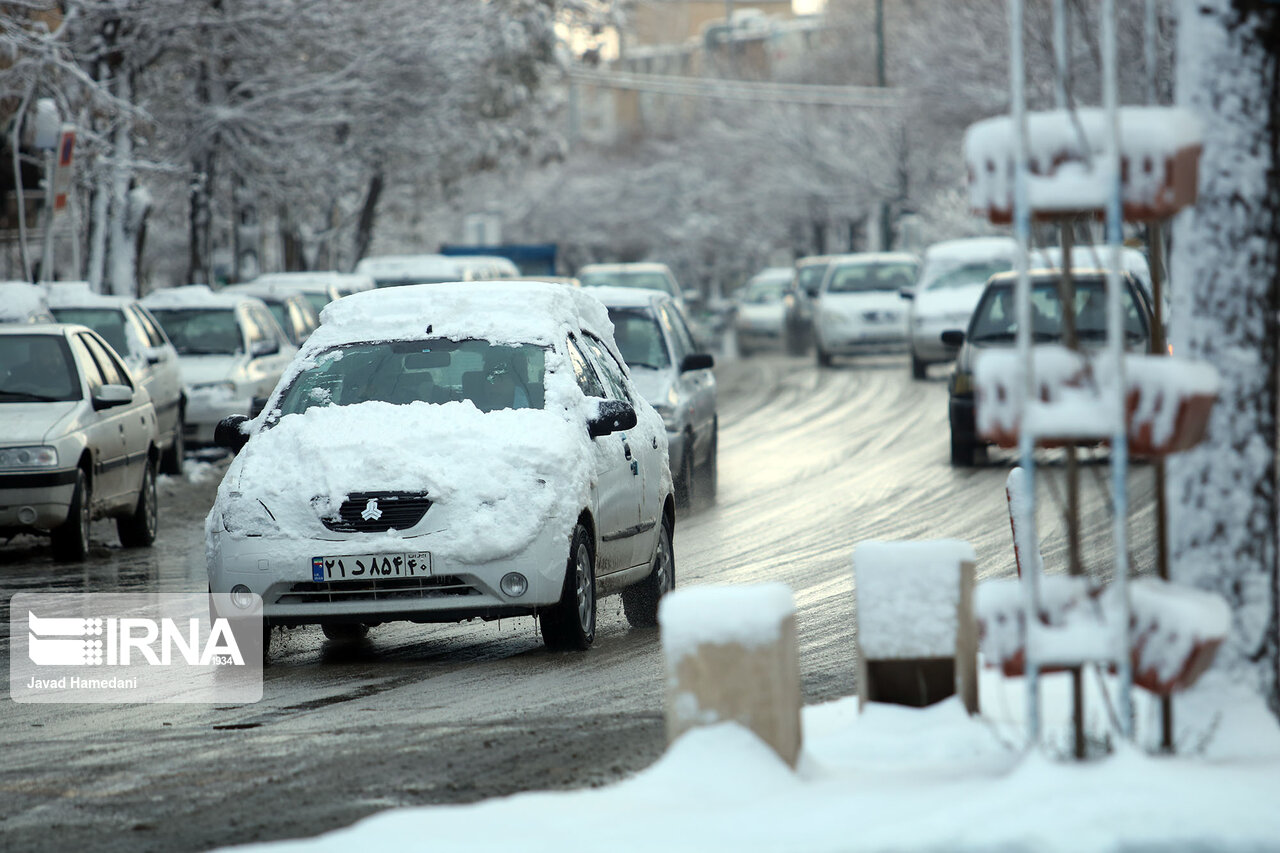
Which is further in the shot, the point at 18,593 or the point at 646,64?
the point at 646,64

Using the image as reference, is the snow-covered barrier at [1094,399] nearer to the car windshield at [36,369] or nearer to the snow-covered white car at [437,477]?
the snow-covered white car at [437,477]

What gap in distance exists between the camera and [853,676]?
8117mm

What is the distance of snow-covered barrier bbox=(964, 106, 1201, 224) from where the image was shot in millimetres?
4953

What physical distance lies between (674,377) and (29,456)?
5.01 m

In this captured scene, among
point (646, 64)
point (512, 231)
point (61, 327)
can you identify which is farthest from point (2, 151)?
point (646, 64)

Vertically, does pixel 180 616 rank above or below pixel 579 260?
above

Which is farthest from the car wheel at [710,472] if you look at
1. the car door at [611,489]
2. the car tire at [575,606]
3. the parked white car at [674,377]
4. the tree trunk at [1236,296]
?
the tree trunk at [1236,296]

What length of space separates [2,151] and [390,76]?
823 centimetres

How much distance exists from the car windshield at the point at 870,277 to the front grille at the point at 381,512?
2564cm

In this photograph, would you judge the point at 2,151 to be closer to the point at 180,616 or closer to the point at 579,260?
the point at 180,616

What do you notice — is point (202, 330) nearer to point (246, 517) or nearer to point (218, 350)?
A: point (218, 350)

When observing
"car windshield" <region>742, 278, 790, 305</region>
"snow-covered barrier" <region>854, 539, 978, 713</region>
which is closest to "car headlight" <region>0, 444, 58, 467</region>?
"snow-covered barrier" <region>854, 539, 978, 713</region>

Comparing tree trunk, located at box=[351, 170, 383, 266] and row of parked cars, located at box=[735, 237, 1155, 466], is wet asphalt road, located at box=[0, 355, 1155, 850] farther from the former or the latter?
tree trunk, located at box=[351, 170, 383, 266]

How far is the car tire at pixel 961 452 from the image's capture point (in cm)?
1752
